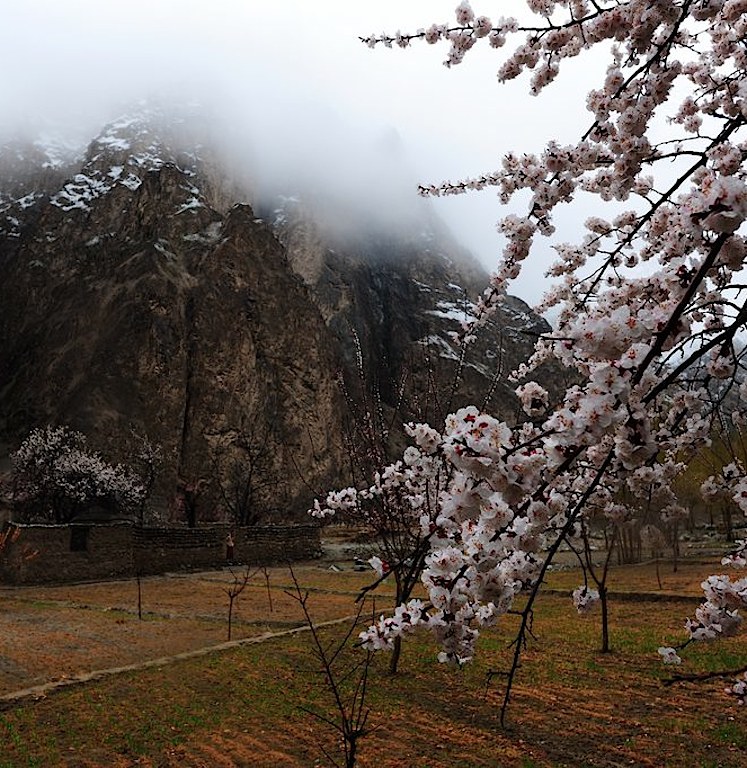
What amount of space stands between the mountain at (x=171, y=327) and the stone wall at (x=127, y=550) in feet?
32.1

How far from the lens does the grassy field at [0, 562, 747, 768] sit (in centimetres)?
457

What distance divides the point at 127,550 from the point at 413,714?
52.0 ft

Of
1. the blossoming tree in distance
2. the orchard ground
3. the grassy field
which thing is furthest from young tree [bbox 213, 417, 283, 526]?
the blossoming tree in distance

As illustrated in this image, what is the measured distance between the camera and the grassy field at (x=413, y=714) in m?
4.57

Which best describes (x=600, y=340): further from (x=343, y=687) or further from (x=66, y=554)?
(x=66, y=554)

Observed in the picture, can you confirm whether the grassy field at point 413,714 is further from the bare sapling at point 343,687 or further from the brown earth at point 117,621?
the brown earth at point 117,621

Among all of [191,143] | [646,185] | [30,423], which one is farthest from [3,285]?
[646,185]

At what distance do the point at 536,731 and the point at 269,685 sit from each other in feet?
9.12

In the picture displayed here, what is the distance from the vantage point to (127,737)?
16.3 ft

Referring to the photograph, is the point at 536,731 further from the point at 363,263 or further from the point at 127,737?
the point at 363,263

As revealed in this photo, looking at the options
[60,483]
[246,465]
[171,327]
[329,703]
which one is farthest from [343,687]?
[171,327]

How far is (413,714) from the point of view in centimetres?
554

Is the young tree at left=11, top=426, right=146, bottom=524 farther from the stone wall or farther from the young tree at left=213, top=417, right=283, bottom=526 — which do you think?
the young tree at left=213, top=417, right=283, bottom=526

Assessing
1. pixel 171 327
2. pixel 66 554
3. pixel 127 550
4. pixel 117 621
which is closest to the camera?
pixel 117 621
